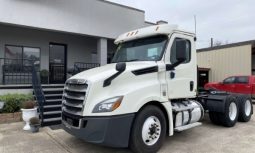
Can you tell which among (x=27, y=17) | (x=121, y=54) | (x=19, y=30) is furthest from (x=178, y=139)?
(x=19, y=30)

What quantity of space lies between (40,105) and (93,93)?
11.7 feet

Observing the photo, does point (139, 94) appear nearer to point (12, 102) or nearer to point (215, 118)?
point (215, 118)

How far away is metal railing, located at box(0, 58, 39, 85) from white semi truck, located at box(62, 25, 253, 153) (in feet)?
19.7

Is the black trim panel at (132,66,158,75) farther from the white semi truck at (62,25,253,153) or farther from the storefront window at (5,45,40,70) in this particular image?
the storefront window at (5,45,40,70)

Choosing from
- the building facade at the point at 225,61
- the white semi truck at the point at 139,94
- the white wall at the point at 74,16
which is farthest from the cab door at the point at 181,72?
the building facade at the point at 225,61

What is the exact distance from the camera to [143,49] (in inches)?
213

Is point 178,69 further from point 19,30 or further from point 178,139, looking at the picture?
point 19,30

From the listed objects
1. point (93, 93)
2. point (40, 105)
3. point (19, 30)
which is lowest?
point (40, 105)


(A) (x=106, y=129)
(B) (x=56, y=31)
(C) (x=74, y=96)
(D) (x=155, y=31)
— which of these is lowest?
(A) (x=106, y=129)

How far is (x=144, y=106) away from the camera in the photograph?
4.53 meters

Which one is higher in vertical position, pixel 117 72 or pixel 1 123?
pixel 117 72

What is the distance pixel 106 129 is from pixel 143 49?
2263 mm

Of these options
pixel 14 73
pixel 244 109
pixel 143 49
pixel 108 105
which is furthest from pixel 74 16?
pixel 244 109

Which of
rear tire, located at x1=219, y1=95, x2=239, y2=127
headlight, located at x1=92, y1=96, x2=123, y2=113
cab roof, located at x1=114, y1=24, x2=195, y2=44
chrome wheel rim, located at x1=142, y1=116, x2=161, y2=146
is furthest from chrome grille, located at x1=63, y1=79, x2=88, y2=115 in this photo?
rear tire, located at x1=219, y1=95, x2=239, y2=127
